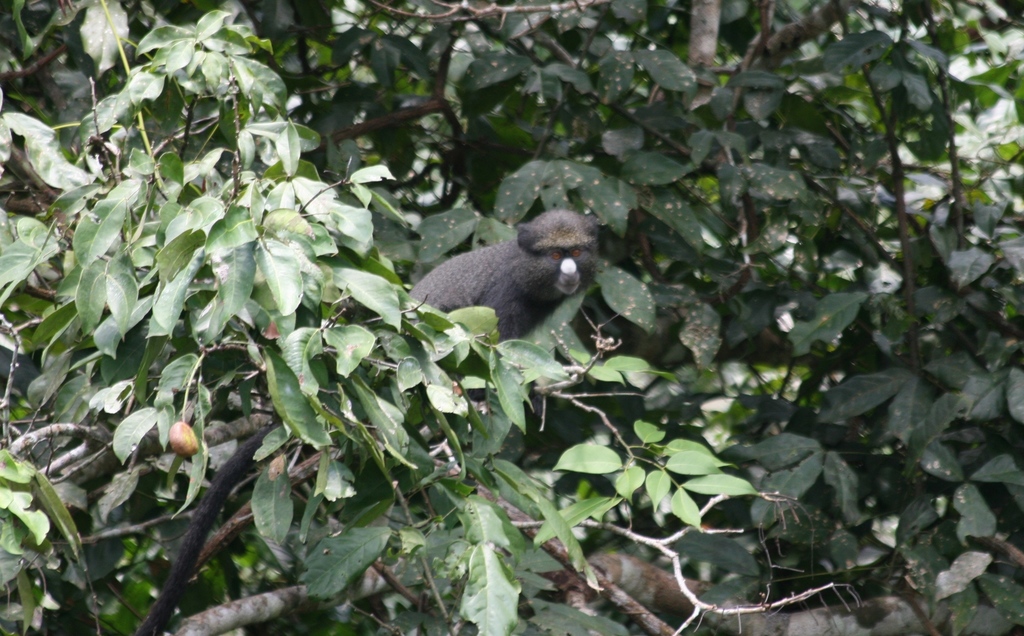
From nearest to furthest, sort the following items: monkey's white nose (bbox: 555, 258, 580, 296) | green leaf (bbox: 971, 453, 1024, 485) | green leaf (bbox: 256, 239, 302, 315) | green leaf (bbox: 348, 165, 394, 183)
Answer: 1. green leaf (bbox: 256, 239, 302, 315)
2. green leaf (bbox: 348, 165, 394, 183)
3. green leaf (bbox: 971, 453, 1024, 485)
4. monkey's white nose (bbox: 555, 258, 580, 296)

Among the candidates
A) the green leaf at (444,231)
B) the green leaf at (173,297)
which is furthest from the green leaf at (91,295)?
the green leaf at (444,231)

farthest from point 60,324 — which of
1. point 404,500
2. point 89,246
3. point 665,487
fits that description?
point 665,487

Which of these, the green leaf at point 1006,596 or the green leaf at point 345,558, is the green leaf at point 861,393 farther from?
the green leaf at point 345,558

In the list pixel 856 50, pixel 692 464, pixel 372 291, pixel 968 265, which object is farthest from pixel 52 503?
pixel 856 50

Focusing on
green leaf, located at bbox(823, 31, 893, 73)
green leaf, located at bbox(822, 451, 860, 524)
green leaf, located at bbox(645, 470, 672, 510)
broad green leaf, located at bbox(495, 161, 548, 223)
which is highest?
green leaf, located at bbox(823, 31, 893, 73)

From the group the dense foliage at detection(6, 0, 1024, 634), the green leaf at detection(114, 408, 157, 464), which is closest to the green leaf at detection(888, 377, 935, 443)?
the dense foliage at detection(6, 0, 1024, 634)

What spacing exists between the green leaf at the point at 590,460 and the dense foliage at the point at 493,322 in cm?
1

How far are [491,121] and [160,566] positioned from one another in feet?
8.53

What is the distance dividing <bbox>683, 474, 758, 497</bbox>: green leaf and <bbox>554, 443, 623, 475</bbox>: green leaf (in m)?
0.20

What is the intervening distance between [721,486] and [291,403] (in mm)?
1197

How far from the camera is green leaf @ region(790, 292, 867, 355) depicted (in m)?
3.71

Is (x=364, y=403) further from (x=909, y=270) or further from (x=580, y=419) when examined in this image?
(x=909, y=270)

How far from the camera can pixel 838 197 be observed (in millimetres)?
4293

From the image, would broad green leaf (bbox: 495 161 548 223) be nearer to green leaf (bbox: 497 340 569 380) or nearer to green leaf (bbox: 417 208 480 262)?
green leaf (bbox: 417 208 480 262)
